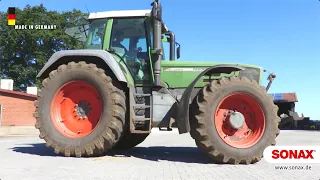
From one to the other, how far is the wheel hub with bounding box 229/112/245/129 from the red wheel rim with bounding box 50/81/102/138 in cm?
258

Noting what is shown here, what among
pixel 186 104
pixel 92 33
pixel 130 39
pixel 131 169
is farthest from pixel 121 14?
pixel 131 169

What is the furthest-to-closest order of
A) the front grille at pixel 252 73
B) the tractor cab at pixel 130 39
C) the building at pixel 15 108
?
the building at pixel 15 108 → the front grille at pixel 252 73 → the tractor cab at pixel 130 39

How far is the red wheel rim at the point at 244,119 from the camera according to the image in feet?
20.5

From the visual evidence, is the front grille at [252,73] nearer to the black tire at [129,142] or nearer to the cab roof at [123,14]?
the cab roof at [123,14]

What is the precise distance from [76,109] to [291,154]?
417cm

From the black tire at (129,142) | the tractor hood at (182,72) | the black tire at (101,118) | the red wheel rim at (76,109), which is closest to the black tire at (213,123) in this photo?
the tractor hood at (182,72)

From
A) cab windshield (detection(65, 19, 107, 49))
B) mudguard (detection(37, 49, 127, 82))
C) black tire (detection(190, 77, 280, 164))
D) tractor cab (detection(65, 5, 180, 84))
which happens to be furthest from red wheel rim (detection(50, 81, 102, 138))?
black tire (detection(190, 77, 280, 164))

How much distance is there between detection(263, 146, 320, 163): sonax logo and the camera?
224 inches

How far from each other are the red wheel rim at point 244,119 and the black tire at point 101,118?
189 centimetres

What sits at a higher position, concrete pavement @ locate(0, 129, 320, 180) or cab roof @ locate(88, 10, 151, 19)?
cab roof @ locate(88, 10, 151, 19)

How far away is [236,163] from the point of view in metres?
5.96

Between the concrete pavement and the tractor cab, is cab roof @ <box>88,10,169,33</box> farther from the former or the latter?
the concrete pavement

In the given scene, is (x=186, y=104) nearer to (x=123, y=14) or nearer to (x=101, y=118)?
(x=101, y=118)

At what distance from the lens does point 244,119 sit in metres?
6.45
